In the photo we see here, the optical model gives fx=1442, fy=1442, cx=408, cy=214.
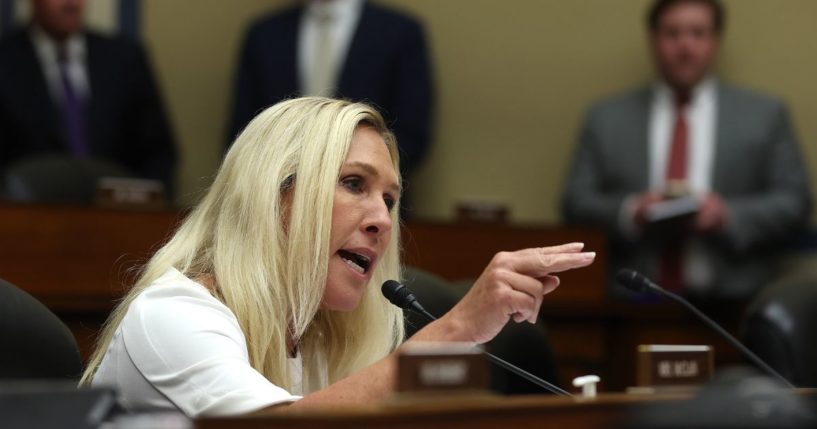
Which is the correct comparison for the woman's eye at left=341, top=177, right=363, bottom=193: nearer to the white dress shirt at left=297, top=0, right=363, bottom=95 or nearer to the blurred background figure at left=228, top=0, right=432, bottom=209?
the blurred background figure at left=228, top=0, right=432, bottom=209

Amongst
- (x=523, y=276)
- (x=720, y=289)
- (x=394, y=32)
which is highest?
(x=394, y=32)

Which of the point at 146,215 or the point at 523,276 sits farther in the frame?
the point at 146,215

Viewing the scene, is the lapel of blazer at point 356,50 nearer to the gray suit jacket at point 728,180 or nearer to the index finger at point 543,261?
the gray suit jacket at point 728,180

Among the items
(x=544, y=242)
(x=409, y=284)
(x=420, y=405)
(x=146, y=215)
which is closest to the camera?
(x=420, y=405)

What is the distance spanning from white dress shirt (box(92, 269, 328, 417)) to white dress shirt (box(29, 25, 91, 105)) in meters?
A: 3.54

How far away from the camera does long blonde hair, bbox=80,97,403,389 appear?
241cm

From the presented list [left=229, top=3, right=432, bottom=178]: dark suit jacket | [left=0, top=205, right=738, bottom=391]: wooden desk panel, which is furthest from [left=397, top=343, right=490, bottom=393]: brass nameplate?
[left=229, top=3, right=432, bottom=178]: dark suit jacket

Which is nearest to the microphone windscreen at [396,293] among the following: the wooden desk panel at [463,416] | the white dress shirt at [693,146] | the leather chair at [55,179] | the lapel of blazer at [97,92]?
the wooden desk panel at [463,416]

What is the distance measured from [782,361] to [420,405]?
193cm

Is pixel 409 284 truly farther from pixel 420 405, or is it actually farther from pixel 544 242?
pixel 544 242

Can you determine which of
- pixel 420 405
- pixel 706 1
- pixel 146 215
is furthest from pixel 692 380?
pixel 706 1

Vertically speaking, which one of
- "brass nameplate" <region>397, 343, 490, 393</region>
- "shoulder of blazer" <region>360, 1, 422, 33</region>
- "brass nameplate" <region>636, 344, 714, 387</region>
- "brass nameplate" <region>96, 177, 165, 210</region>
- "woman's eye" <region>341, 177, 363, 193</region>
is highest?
"shoulder of blazer" <region>360, 1, 422, 33</region>

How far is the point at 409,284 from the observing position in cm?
296

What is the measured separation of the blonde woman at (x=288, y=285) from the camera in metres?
2.19
